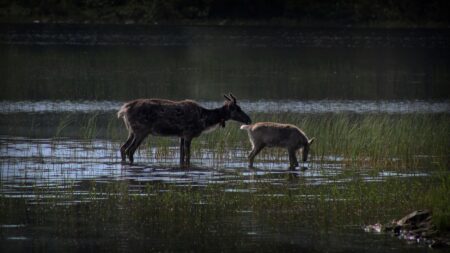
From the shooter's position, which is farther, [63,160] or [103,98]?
[103,98]

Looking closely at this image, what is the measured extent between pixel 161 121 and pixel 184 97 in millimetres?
21806

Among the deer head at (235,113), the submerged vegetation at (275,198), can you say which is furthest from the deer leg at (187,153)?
the deer head at (235,113)

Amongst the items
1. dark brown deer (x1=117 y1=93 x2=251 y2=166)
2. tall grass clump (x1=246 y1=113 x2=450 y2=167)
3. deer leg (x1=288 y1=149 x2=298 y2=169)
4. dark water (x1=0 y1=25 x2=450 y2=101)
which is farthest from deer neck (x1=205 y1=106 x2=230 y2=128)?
dark water (x1=0 y1=25 x2=450 y2=101)

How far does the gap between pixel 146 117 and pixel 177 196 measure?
552 cm

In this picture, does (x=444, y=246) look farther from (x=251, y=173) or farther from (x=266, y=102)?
(x=266, y=102)

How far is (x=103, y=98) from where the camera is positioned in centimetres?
4516

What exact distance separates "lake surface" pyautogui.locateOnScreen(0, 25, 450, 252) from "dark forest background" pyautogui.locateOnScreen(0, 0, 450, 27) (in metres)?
3.98

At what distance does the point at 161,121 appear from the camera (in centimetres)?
2522

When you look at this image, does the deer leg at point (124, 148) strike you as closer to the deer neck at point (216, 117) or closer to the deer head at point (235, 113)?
the deer neck at point (216, 117)

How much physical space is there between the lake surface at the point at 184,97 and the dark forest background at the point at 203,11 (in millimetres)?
3980

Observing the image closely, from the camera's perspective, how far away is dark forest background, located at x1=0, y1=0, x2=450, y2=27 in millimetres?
102688

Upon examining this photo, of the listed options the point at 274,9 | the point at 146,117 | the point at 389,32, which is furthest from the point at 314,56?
the point at 146,117

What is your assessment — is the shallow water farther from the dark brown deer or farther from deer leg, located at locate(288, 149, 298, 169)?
the dark brown deer

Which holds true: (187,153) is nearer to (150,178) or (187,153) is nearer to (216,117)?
(216,117)
